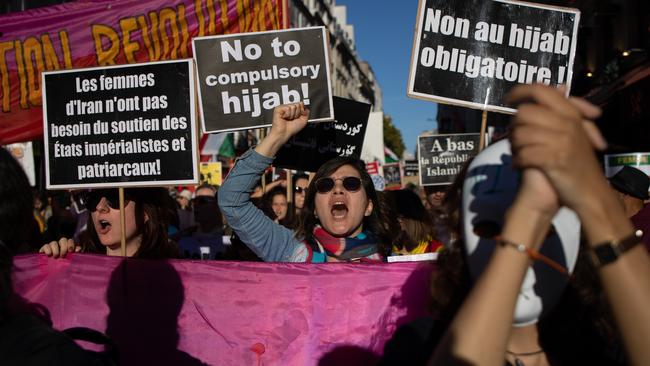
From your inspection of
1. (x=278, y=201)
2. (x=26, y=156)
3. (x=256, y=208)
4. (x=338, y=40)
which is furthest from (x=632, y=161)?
(x=338, y=40)

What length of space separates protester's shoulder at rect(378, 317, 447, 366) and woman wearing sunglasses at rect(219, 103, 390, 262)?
5.73 ft

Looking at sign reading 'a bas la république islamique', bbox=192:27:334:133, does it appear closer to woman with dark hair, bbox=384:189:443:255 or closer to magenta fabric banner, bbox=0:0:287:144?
woman with dark hair, bbox=384:189:443:255

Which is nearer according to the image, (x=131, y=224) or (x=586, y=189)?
(x=586, y=189)

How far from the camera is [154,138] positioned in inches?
150

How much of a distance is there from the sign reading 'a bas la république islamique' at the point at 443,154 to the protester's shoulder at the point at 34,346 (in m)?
8.33

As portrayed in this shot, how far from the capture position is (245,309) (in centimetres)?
297

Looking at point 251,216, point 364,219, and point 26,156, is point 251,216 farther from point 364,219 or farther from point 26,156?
point 26,156

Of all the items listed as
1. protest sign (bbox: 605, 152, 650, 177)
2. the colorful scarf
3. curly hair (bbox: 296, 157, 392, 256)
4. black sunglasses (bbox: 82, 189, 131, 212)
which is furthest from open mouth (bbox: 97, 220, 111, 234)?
protest sign (bbox: 605, 152, 650, 177)

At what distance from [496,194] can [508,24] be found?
274 cm

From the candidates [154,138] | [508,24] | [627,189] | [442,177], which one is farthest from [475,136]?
[154,138]

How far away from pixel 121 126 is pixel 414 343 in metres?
A: 2.81

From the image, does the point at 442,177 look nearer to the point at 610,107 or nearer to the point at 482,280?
the point at 610,107

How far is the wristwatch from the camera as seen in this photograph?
1.20 m

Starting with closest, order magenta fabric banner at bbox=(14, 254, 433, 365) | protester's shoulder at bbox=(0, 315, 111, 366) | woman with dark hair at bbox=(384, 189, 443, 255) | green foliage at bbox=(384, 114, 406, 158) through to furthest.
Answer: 1. protester's shoulder at bbox=(0, 315, 111, 366)
2. magenta fabric banner at bbox=(14, 254, 433, 365)
3. woman with dark hair at bbox=(384, 189, 443, 255)
4. green foliage at bbox=(384, 114, 406, 158)
